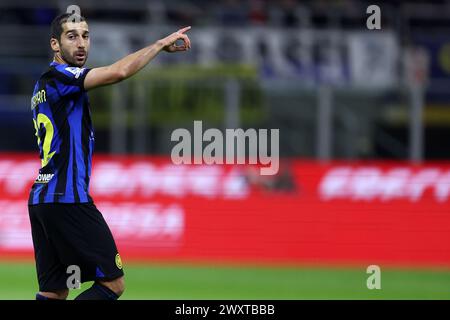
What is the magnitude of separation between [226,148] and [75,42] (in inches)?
412

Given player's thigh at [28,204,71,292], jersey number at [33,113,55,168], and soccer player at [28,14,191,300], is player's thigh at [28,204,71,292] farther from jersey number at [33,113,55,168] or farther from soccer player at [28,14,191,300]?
jersey number at [33,113,55,168]

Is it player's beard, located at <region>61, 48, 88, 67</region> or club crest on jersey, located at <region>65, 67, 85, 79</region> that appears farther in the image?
player's beard, located at <region>61, 48, 88, 67</region>

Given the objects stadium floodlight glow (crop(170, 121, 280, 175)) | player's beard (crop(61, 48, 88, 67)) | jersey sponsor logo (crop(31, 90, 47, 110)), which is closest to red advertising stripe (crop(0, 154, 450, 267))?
stadium floodlight glow (crop(170, 121, 280, 175))

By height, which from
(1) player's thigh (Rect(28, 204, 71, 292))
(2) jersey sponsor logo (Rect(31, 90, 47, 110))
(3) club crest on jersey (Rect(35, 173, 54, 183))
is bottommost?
(1) player's thigh (Rect(28, 204, 71, 292))

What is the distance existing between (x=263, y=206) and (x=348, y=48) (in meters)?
5.24

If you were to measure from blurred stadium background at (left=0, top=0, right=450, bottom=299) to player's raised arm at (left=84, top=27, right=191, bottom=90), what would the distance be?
7394 millimetres

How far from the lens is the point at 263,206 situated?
17.1 m

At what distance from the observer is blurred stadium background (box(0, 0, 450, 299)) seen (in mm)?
16734

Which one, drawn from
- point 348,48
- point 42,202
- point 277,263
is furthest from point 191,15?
point 42,202

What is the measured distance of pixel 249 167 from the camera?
56.9ft

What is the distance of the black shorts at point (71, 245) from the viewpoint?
7262 mm

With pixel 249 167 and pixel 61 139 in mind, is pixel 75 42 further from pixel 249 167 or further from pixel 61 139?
pixel 249 167

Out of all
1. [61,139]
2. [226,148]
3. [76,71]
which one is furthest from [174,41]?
[226,148]

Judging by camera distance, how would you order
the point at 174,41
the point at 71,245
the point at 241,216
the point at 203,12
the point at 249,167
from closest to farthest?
the point at 174,41 < the point at 71,245 < the point at 241,216 < the point at 249,167 < the point at 203,12
